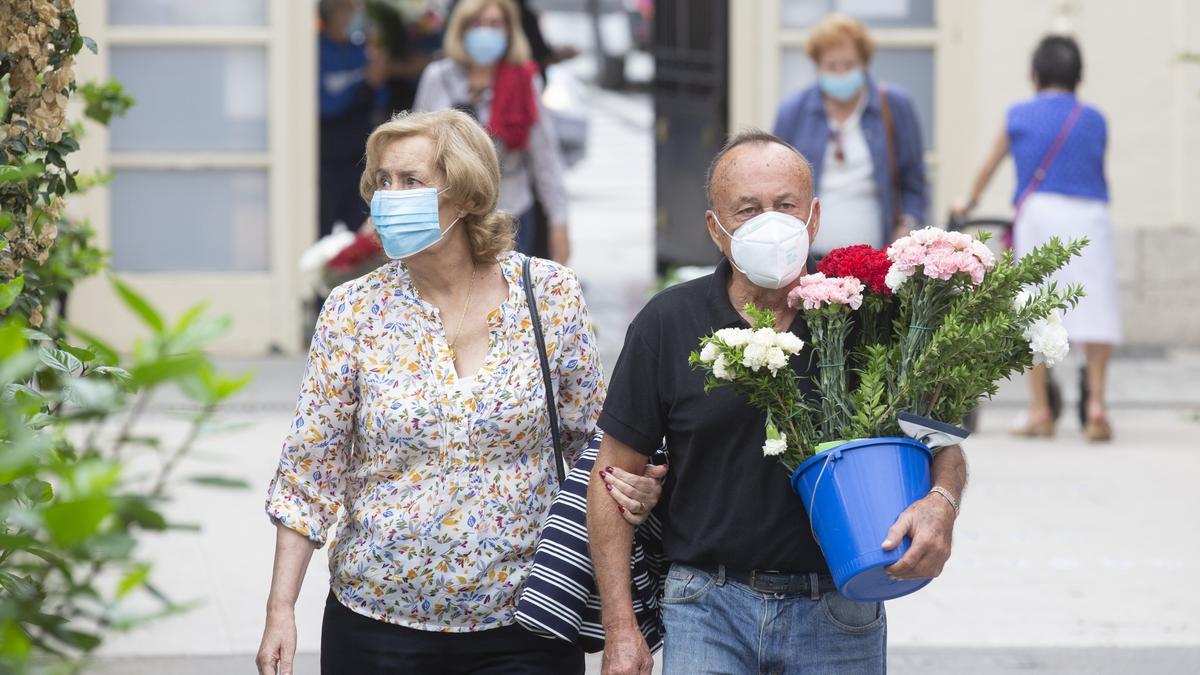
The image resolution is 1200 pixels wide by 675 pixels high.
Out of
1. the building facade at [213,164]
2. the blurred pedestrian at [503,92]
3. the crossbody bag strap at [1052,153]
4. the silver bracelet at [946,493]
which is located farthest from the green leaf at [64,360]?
the building facade at [213,164]

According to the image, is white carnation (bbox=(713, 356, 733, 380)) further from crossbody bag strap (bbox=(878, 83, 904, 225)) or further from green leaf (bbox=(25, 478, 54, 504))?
crossbody bag strap (bbox=(878, 83, 904, 225))

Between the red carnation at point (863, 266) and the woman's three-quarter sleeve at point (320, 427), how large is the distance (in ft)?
2.91

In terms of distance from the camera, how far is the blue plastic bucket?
3.03m

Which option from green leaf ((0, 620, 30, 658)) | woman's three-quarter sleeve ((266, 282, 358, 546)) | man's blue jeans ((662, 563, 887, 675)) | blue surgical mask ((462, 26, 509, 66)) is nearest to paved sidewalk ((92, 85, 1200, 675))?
woman's three-quarter sleeve ((266, 282, 358, 546))

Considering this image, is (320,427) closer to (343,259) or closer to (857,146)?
(343,259)

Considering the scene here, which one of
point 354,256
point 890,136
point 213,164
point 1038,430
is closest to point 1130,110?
point 1038,430

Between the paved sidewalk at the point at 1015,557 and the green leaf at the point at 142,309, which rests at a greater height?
the green leaf at the point at 142,309

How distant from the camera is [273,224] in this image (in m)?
10.7

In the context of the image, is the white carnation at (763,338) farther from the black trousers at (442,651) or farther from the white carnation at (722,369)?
the black trousers at (442,651)

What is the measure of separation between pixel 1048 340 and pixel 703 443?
0.61 meters

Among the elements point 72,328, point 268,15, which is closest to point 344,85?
point 268,15

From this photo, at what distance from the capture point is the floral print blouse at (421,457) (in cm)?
337

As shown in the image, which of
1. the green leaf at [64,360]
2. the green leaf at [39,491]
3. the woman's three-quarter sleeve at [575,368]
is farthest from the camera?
the woman's three-quarter sleeve at [575,368]

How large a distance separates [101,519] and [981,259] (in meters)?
2.12
